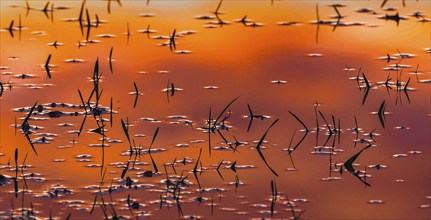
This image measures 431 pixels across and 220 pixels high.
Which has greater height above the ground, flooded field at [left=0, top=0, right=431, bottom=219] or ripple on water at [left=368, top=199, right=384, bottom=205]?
flooded field at [left=0, top=0, right=431, bottom=219]

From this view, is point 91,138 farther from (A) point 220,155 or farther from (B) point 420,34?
(B) point 420,34

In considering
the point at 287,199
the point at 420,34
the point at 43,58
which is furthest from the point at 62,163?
the point at 420,34

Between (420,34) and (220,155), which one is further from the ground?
(420,34)

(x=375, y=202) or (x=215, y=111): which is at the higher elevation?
(x=215, y=111)

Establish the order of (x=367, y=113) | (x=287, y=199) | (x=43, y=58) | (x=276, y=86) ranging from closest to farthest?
(x=287, y=199) → (x=367, y=113) → (x=276, y=86) → (x=43, y=58)

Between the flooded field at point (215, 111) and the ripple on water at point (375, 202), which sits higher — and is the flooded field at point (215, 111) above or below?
above

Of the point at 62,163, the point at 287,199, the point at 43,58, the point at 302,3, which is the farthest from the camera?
the point at 302,3

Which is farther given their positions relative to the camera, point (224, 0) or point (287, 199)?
point (224, 0)

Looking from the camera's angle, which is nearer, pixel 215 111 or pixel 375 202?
pixel 375 202
